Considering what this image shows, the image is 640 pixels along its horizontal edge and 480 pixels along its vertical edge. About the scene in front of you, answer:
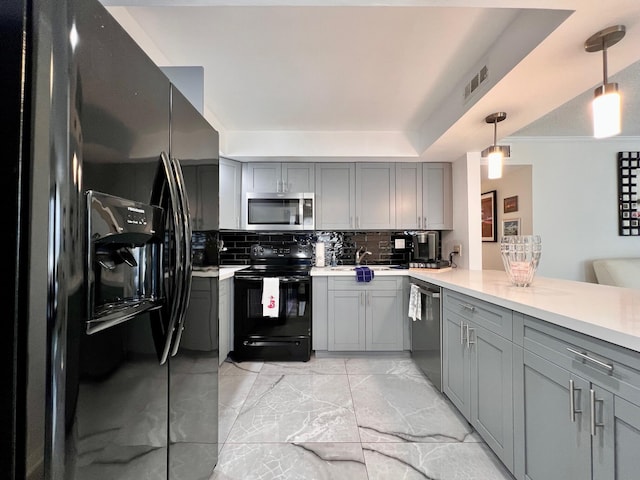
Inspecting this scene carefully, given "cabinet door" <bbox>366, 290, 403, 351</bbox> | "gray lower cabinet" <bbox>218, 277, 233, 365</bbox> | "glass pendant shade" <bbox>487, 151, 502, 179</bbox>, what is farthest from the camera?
"cabinet door" <bbox>366, 290, 403, 351</bbox>

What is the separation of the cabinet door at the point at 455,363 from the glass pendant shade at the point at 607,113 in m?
1.17

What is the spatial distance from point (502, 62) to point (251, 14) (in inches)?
55.8

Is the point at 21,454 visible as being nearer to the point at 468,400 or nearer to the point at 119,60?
the point at 119,60

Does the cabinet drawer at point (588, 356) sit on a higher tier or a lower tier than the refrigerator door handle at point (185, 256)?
lower

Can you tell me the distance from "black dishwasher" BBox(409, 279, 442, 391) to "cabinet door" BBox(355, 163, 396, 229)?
2.94 ft

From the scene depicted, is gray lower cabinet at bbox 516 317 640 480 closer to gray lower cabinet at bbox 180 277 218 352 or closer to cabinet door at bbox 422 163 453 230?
gray lower cabinet at bbox 180 277 218 352

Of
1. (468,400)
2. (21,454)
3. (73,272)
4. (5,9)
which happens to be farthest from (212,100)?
(468,400)

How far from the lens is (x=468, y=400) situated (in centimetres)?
175

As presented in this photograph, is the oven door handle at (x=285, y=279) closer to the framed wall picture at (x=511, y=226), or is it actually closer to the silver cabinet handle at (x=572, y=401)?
the silver cabinet handle at (x=572, y=401)

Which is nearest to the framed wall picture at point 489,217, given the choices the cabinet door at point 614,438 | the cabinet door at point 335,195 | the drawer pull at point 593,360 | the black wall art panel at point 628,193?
the black wall art panel at point 628,193

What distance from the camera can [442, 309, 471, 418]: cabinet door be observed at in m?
1.79

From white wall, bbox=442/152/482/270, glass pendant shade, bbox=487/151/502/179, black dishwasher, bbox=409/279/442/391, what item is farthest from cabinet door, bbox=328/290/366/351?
glass pendant shade, bbox=487/151/502/179

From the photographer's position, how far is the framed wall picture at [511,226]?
400 cm

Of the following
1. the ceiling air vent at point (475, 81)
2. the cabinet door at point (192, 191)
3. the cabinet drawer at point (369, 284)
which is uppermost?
the ceiling air vent at point (475, 81)
